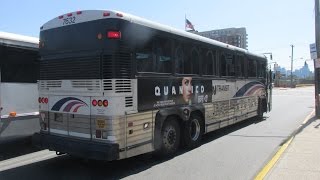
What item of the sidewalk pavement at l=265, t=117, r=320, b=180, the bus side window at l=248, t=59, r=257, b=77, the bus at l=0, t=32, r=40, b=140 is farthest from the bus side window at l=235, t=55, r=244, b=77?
the bus at l=0, t=32, r=40, b=140

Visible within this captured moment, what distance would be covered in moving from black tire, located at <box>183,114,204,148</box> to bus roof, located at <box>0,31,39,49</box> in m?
4.08

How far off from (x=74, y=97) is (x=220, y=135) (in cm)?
586

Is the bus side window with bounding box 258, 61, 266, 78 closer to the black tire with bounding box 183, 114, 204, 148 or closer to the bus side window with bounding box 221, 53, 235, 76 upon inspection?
the bus side window with bounding box 221, 53, 235, 76

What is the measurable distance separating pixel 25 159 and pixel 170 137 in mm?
3170

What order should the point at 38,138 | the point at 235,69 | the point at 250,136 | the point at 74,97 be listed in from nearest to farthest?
the point at 74,97 < the point at 38,138 < the point at 250,136 < the point at 235,69

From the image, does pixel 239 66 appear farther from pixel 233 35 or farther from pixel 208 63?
pixel 233 35

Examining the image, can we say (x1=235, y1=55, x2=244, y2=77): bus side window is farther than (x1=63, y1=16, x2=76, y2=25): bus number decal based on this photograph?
Yes

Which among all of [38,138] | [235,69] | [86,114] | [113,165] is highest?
[235,69]

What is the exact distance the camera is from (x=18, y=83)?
9781 millimetres

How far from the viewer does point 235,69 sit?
45.7ft

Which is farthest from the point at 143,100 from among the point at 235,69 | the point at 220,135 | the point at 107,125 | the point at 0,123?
the point at 235,69

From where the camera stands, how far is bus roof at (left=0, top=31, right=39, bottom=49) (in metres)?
9.46

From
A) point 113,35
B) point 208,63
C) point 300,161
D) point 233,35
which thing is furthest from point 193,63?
point 233,35

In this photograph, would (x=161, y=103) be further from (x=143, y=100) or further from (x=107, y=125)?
(x=107, y=125)
